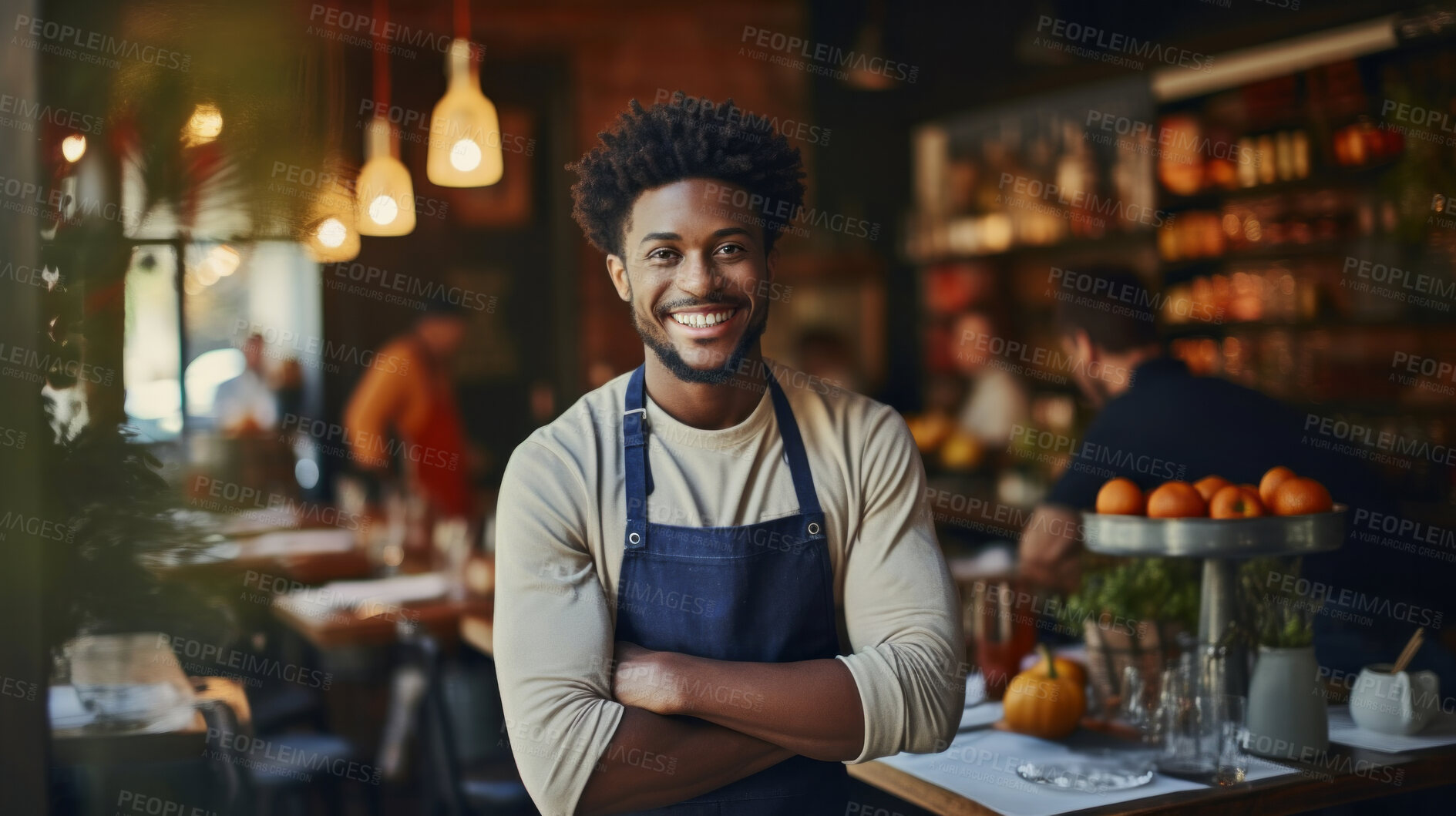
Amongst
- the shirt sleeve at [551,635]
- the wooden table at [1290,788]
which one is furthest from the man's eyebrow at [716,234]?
the wooden table at [1290,788]

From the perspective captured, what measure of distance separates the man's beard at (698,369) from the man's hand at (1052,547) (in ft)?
4.80

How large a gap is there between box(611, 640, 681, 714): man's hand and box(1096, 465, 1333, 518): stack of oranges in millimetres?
997

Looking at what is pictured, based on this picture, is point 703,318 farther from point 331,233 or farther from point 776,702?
point 331,233

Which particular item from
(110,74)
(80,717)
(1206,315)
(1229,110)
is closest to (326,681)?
(80,717)

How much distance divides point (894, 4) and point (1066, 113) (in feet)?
3.60

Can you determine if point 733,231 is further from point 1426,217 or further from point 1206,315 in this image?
point 1206,315

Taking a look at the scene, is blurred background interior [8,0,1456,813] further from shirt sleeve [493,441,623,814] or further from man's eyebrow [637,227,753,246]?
man's eyebrow [637,227,753,246]

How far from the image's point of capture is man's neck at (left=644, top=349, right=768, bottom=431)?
1.87 meters

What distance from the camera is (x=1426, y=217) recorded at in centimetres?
424

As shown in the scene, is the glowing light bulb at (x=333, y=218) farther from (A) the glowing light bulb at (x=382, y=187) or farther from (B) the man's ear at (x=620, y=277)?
(B) the man's ear at (x=620, y=277)

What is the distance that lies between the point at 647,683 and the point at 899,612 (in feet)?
1.27

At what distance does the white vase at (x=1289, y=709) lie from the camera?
2.09 m

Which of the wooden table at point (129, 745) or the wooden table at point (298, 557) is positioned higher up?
the wooden table at point (298, 557)

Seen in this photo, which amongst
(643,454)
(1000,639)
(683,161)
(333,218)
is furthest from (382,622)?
(683,161)
